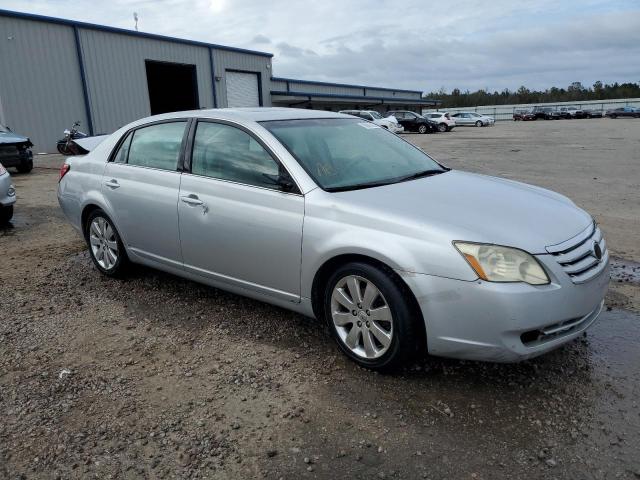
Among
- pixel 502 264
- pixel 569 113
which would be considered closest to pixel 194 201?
pixel 502 264

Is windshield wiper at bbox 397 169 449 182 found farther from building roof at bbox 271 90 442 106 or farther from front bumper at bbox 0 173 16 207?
building roof at bbox 271 90 442 106

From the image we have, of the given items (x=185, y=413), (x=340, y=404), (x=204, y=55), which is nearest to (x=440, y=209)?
(x=340, y=404)

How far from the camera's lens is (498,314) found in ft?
8.73

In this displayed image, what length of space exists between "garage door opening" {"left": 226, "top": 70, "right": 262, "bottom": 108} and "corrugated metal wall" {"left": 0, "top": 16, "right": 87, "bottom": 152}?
9.36 m

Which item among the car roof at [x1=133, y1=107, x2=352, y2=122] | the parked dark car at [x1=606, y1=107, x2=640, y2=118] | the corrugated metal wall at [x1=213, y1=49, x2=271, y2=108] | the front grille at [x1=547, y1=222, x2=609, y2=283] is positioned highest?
the corrugated metal wall at [x1=213, y1=49, x2=271, y2=108]

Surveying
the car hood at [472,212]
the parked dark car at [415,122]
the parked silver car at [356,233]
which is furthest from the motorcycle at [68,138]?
the parked dark car at [415,122]

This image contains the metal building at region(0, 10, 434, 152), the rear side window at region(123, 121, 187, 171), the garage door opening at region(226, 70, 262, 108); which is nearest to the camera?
the rear side window at region(123, 121, 187, 171)

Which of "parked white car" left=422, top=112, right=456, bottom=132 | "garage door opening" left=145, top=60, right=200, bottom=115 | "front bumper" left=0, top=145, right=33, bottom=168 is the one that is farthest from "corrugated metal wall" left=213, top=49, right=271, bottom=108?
"front bumper" left=0, top=145, right=33, bottom=168

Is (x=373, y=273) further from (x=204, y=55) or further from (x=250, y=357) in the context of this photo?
(x=204, y=55)

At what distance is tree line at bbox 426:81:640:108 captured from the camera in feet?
283

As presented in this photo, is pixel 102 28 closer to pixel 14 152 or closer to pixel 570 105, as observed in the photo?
pixel 14 152

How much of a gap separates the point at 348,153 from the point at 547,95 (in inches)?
3832

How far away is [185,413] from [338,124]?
8.40 feet

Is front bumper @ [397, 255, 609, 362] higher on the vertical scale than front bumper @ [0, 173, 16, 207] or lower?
higher
